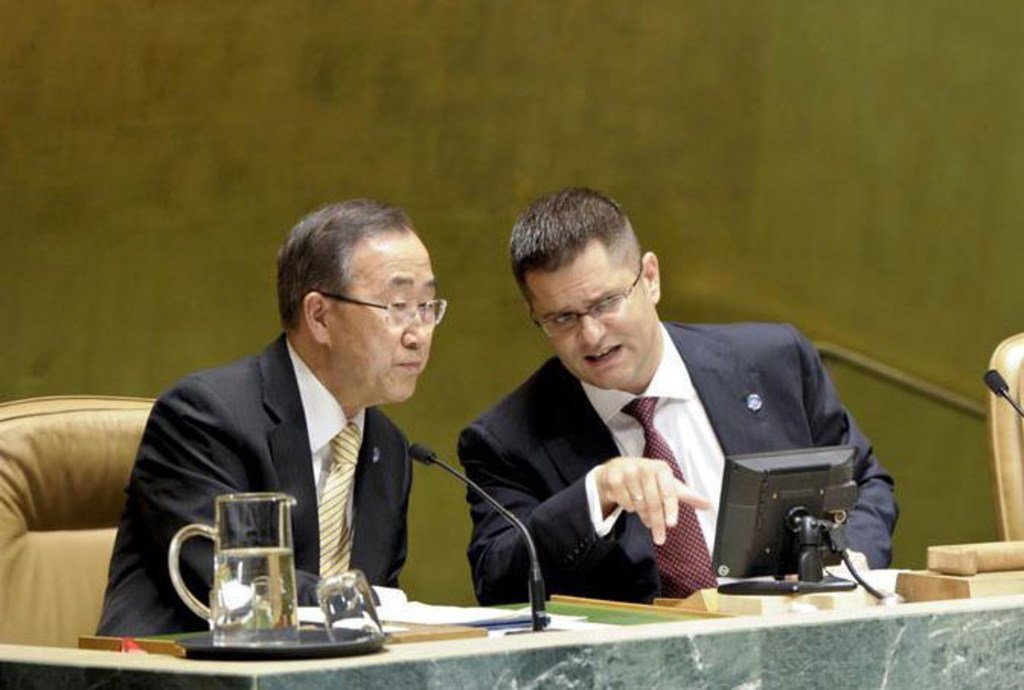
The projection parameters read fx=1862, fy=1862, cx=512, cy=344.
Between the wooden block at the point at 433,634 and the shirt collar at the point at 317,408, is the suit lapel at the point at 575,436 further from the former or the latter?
the wooden block at the point at 433,634

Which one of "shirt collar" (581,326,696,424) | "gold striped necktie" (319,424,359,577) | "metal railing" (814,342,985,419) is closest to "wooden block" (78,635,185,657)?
"gold striped necktie" (319,424,359,577)

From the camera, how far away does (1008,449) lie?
3.84 meters

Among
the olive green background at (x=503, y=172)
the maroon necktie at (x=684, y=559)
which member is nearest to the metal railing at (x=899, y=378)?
the olive green background at (x=503, y=172)

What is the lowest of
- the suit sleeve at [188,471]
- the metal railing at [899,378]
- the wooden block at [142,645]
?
the wooden block at [142,645]

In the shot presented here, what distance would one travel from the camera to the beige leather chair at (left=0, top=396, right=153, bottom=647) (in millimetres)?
3174

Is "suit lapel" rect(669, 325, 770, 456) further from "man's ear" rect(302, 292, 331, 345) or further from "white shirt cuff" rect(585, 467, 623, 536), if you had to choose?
"man's ear" rect(302, 292, 331, 345)

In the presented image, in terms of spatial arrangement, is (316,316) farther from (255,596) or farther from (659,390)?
(255,596)

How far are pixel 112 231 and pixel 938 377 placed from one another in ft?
8.64

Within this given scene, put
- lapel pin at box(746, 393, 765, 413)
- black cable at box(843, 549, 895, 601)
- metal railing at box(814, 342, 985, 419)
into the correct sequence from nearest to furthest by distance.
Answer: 1. black cable at box(843, 549, 895, 601)
2. lapel pin at box(746, 393, 765, 413)
3. metal railing at box(814, 342, 985, 419)

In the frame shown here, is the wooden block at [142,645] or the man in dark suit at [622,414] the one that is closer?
the wooden block at [142,645]

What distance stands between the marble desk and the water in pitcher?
7 cm

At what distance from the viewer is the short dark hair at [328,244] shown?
3363mm

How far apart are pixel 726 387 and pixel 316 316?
2.86ft

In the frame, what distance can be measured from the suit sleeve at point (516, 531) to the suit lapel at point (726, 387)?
0.35 meters
